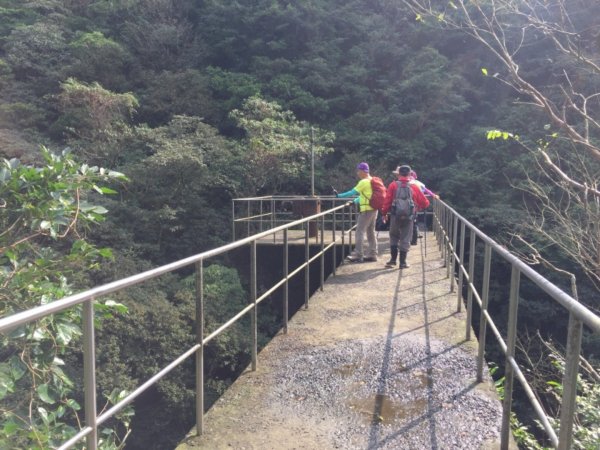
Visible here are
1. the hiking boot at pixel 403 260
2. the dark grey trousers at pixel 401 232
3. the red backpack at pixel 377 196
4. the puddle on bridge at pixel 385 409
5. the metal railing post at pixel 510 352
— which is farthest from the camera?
the hiking boot at pixel 403 260

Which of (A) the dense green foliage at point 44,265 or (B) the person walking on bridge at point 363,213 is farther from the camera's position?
(B) the person walking on bridge at point 363,213

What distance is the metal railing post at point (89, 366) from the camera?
1964mm

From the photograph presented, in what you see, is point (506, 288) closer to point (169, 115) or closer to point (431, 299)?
point (431, 299)

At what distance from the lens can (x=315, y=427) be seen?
133 inches

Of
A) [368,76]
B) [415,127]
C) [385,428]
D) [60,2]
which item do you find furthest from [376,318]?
[60,2]

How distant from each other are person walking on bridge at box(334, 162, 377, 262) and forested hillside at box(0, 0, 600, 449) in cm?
399

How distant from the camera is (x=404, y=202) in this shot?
26.1 ft

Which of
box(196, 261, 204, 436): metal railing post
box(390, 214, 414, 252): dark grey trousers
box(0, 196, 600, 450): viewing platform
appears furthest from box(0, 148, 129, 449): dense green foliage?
box(390, 214, 414, 252): dark grey trousers

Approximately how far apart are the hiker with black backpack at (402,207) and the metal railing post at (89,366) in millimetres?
6267

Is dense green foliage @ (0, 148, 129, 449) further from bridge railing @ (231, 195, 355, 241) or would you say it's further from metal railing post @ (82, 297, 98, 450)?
bridge railing @ (231, 195, 355, 241)

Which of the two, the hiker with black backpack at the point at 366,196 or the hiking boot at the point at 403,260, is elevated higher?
the hiker with black backpack at the point at 366,196

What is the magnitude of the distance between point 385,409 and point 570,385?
1919 mm

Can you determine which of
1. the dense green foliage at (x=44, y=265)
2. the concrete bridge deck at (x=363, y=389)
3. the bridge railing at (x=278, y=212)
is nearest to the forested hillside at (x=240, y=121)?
the bridge railing at (x=278, y=212)

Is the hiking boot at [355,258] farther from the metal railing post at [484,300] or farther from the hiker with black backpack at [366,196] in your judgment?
the metal railing post at [484,300]
